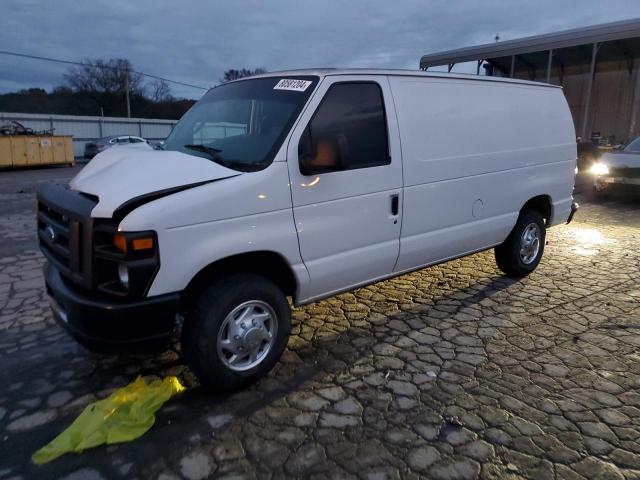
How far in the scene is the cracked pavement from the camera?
2607 mm

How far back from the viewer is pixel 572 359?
12.2 feet

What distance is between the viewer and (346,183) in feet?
11.7

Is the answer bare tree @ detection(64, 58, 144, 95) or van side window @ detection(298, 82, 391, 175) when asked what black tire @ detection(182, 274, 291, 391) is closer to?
van side window @ detection(298, 82, 391, 175)

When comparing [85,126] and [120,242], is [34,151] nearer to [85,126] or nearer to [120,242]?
[85,126]

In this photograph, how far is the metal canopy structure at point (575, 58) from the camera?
63.8 feet

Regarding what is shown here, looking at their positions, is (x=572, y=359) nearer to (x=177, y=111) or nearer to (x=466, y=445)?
(x=466, y=445)

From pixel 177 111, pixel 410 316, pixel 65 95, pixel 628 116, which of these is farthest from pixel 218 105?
pixel 65 95

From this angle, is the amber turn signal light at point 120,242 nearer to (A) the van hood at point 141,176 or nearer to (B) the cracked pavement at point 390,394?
(A) the van hood at point 141,176

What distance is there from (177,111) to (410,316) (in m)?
45.5

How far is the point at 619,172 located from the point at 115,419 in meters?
11.5

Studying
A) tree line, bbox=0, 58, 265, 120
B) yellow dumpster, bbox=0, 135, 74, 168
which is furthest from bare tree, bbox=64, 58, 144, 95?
yellow dumpster, bbox=0, 135, 74, 168

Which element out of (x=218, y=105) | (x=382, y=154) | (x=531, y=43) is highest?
(x=531, y=43)

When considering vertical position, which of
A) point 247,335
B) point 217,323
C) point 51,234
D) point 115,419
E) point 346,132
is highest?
point 346,132

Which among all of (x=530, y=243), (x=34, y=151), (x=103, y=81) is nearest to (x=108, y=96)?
(x=103, y=81)
